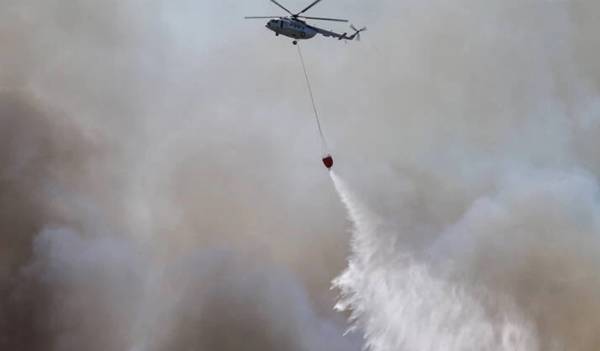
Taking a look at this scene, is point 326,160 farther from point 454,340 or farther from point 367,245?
point 454,340

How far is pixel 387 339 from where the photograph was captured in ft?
176

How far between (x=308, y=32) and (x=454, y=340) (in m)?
25.7

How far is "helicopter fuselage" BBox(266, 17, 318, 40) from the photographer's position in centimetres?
5381

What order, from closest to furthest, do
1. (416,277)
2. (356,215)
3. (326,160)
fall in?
(326,160)
(416,277)
(356,215)

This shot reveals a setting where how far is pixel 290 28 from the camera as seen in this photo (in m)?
54.4

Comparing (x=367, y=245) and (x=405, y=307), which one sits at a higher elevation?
(x=367, y=245)

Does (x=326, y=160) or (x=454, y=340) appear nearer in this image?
(x=326, y=160)

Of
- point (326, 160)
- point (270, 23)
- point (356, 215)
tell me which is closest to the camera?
point (326, 160)

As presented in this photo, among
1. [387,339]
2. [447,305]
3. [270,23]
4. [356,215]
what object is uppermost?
[270,23]

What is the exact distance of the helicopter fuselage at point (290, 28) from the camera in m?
53.8

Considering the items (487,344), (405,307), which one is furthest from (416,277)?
(487,344)

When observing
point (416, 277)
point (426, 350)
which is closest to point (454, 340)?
point (426, 350)

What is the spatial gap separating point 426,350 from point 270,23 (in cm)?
2669

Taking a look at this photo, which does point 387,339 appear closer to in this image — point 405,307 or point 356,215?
point 405,307
